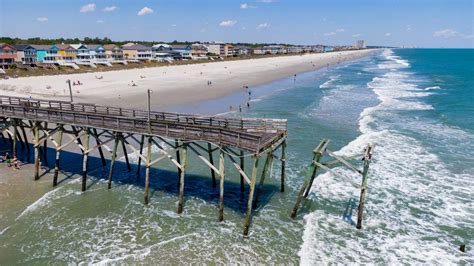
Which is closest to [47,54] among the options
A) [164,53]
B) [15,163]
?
[164,53]

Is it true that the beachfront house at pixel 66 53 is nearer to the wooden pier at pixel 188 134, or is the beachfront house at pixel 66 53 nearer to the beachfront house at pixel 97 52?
the beachfront house at pixel 97 52

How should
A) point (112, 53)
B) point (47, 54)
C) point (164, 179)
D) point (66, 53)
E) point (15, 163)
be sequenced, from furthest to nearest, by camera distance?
1. point (112, 53)
2. point (66, 53)
3. point (47, 54)
4. point (15, 163)
5. point (164, 179)

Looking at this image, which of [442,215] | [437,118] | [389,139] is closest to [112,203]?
[442,215]

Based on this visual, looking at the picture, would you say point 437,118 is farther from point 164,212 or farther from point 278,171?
point 164,212

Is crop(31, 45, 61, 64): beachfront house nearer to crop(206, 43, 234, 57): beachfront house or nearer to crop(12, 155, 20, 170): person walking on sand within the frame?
crop(12, 155, 20, 170): person walking on sand

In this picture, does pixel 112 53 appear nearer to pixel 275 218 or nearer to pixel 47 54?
pixel 47 54

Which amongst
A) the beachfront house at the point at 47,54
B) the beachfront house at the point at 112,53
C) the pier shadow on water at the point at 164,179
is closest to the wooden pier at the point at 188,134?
the pier shadow on water at the point at 164,179
